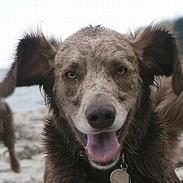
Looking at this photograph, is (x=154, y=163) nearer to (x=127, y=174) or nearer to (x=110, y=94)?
(x=127, y=174)

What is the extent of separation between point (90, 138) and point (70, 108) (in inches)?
14.5

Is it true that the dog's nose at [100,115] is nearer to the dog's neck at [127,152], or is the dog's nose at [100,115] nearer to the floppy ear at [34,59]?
the dog's neck at [127,152]

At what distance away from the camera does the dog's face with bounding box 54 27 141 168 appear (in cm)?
498

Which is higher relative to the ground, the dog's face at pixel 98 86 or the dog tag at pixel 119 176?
the dog's face at pixel 98 86

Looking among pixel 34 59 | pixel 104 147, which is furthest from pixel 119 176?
pixel 34 59

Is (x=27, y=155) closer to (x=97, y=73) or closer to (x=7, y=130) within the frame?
(x=7, y=130)

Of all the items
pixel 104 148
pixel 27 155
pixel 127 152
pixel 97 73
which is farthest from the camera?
pixel 27 155

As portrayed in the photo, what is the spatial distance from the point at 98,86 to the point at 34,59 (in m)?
1.05

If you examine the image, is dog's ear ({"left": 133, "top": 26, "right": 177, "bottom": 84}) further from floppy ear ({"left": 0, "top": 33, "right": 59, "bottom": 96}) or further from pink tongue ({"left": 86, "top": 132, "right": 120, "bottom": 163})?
pink tongue ({"left": 86, "top": 132, "right": 120, "bottom": 163})

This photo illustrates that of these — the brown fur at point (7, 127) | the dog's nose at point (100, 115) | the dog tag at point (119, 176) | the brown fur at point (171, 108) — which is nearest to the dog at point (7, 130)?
the brown fur at point (7, 127)

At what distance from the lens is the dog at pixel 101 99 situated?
16.9ft

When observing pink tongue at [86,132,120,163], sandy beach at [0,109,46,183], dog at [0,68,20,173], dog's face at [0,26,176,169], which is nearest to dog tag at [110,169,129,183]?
dog's face at [0,26,176,169]

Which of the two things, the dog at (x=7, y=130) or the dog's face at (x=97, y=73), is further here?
the dog at (x=7, y=130)

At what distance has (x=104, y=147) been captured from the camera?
5.12 meters
